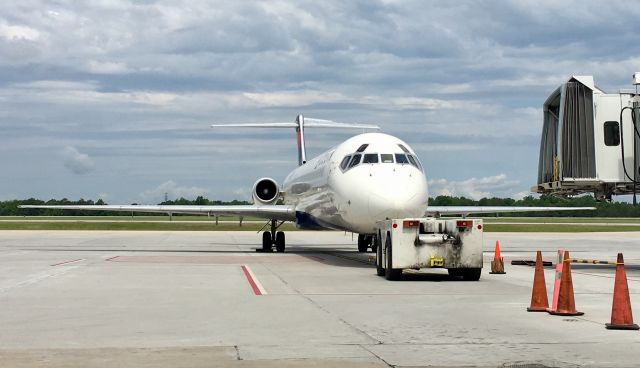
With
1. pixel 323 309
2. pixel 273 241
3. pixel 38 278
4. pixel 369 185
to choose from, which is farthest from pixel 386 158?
pixel 273 241

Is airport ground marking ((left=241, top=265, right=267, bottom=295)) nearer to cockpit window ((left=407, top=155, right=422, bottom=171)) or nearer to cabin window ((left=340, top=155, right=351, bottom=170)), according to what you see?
cabin window ((left=340, top=155, right=351, bottom=170))

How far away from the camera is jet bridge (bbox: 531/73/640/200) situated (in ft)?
62.0

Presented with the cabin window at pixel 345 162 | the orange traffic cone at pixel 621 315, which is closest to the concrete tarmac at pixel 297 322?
the orange traffic cone at pixel 621 315

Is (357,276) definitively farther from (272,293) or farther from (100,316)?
(100,316)

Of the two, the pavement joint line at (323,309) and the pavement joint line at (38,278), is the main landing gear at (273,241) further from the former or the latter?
the pavement joint line at (323,309)

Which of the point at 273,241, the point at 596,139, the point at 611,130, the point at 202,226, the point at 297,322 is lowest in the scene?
Answer: the point at 297,322

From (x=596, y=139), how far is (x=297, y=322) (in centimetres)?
1060

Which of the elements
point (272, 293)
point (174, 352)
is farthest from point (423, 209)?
point (174, 352)

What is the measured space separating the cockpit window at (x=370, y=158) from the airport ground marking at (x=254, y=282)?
3.92m

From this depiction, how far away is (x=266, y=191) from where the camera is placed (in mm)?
35062

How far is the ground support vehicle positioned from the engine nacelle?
1692cm

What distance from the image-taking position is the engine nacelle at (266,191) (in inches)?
1373

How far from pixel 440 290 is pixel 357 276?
12.4 feet

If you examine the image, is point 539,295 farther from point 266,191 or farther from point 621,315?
point 266,191
